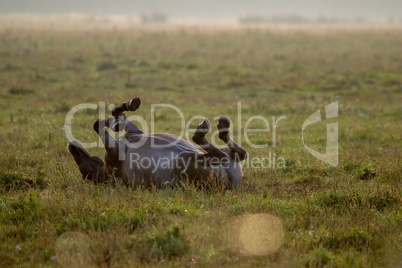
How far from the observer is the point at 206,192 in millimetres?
7156

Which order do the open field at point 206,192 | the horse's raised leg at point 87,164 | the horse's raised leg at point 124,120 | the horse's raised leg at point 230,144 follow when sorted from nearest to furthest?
the open field at point 206,192 → the horse's raised leg at point 230,144 → the horse's raised leg at point 87,164 → the horse's raised leg at point 124,120

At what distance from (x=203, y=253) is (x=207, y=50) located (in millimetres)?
26855

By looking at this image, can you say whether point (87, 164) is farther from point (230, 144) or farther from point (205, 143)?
point (230, 144)

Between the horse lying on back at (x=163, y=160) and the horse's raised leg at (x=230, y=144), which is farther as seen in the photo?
the horse's raised leg at (x=230, y=144)

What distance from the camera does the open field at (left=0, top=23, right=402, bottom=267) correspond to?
18.0 ft

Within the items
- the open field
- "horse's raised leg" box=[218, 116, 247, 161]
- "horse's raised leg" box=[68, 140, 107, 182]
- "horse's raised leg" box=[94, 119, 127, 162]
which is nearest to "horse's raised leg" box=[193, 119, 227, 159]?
"horse's raised leg" box=[218, 116, 247, 161]

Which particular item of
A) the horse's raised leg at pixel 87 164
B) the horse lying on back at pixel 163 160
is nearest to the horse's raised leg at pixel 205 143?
the horse lying on back at pixel 163 160

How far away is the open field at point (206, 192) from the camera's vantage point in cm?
547

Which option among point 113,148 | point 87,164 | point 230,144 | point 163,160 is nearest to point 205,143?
point 230,144

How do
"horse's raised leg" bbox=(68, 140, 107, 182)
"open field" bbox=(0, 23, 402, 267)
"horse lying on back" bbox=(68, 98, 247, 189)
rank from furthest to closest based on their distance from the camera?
"horse's raised leg" bbox=(68, 140, 107, 182), "horse lying on back" bbox=(68, 98, 247, 189), "open field" bbox=(0, 23, 402, 267)

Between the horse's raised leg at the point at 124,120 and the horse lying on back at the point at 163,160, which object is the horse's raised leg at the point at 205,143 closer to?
the horse lying on back at the point at 163,160

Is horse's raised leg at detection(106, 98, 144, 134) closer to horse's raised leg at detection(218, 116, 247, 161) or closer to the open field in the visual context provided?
the open field

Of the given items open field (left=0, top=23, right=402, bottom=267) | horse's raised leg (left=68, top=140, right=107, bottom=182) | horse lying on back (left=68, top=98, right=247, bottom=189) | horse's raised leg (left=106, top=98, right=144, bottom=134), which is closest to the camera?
open field (left=0, top=23, right=402, bottom=267)

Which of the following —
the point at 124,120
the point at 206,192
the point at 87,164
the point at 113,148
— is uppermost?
the point at 124,120
